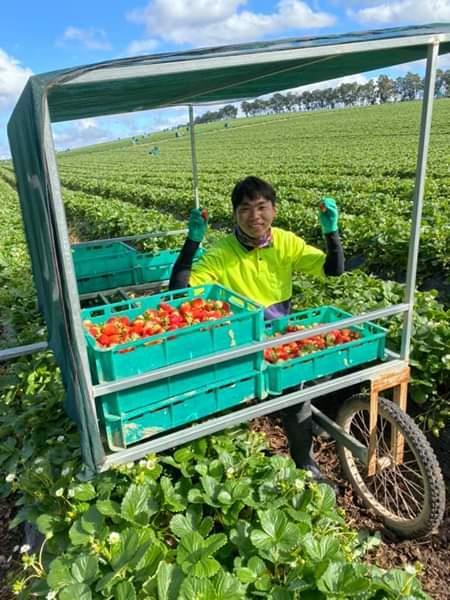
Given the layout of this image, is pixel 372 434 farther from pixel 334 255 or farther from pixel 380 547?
pixel 334 255

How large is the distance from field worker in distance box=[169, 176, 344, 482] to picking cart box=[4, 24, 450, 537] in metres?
0.27

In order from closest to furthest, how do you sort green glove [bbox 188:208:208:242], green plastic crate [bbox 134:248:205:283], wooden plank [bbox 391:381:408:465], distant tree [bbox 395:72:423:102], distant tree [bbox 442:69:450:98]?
wooden plank [bbox 391:381:408:465]
green glove [bbox 188:208:208:242]
green plastic crate [bbox 134:248:205:283]
distant tree [bbox 442:69:450:98]
distant tree [bbox 395:72:423:102]

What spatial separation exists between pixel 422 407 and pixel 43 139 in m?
3.10

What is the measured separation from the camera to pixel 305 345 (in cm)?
284

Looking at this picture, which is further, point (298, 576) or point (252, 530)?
point (252, 530)

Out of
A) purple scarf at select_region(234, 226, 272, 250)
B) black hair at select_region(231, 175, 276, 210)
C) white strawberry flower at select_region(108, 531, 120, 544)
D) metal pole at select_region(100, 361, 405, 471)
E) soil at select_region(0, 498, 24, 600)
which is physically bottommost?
soil at select_region(0, 498, 24, 600)

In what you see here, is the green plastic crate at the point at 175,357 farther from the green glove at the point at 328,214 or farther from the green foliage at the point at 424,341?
the green foliage at the point at 424,341

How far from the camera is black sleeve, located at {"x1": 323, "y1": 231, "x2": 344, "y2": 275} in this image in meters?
3.10

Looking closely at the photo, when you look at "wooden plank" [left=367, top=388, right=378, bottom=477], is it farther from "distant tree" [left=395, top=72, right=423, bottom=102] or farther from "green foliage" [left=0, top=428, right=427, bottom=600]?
"distant tree" [left=395, top=72, right=423, bottom=102]

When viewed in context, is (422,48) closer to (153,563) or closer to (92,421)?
(92,421)

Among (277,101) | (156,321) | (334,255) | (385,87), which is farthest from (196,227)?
(385,87)

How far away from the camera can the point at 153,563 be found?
1939mm

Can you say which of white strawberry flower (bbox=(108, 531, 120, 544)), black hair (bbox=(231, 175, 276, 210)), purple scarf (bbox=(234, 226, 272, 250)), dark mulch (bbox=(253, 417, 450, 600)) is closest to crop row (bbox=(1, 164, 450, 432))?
dark mulch (bbox=(253, 417, 450, 600))

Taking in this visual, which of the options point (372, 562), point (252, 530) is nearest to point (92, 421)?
point (252, 530)
